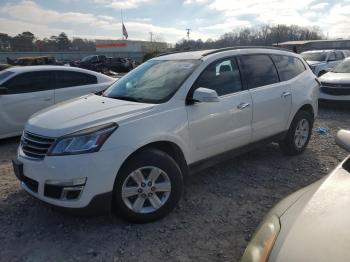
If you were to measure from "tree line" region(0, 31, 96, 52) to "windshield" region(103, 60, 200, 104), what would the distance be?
196 feet

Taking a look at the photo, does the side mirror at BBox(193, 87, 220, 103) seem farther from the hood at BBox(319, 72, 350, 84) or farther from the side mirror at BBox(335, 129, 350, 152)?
the hood at BBox(319, 72, 350, 84)

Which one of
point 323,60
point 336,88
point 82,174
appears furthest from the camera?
point 323,60

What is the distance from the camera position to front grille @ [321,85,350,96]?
940cm

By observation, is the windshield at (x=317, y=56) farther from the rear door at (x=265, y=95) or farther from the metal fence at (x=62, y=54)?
the metal fence at (x=62, y=54)

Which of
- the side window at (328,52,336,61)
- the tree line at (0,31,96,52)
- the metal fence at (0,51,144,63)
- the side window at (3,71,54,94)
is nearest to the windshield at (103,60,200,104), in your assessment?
the side window at (3,71,54,94)

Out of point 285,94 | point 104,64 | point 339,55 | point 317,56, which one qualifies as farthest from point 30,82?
point 104,64

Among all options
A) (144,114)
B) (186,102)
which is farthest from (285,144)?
(144,114)

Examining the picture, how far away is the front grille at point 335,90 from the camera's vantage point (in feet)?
30.9

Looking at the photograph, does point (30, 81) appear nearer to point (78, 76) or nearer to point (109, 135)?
point (78, 76)

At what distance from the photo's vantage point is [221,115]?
13.0ft

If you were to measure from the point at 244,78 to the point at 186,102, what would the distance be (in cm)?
112

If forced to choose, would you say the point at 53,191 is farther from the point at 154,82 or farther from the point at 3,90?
the point at 3,90

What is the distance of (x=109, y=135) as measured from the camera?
3.06 m

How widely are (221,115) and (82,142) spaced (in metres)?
1.71
